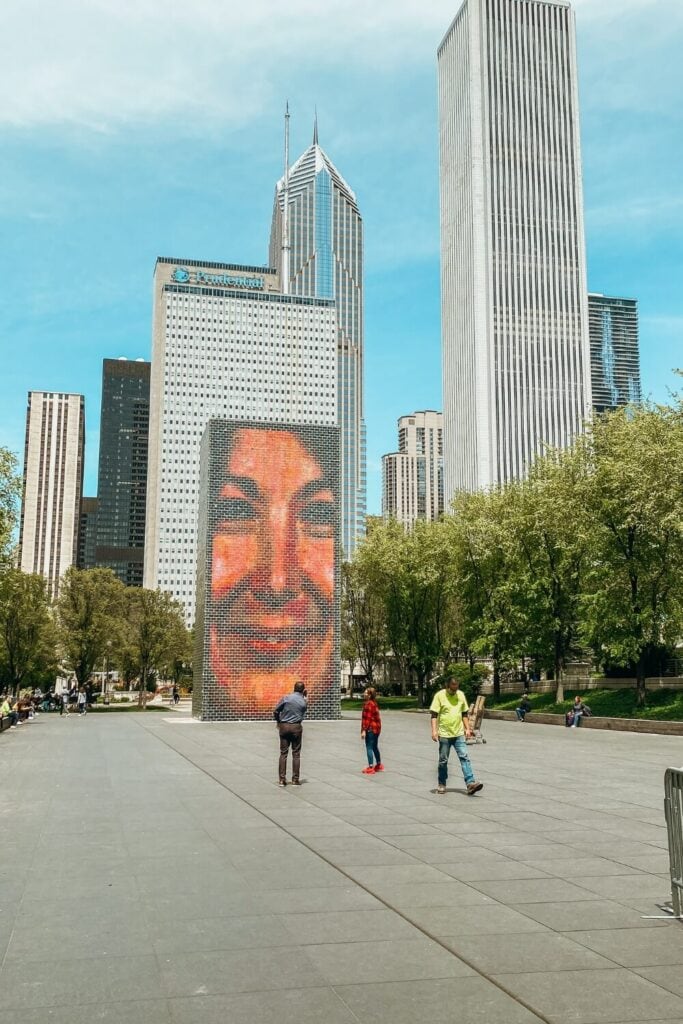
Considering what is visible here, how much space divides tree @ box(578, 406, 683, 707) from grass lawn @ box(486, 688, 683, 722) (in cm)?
113

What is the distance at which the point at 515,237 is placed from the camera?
490ft

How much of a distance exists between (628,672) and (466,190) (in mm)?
120537

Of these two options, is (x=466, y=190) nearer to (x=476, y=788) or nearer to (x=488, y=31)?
(x=488, y=31)

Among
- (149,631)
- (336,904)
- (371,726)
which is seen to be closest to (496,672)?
(149,631)

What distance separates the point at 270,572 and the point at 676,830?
34.2 meters

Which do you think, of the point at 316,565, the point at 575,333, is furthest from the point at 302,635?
the point at 575,333

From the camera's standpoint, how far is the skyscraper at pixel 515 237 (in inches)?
5837

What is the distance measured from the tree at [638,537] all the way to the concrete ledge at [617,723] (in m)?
2.19

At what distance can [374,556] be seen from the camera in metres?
57.1

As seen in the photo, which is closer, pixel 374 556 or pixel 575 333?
pixel 374 556

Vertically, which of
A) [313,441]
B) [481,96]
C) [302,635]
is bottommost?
[302,635]

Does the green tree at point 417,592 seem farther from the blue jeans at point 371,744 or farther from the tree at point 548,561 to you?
the blue jeans at point 371,744

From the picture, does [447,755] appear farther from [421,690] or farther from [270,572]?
[421,690]

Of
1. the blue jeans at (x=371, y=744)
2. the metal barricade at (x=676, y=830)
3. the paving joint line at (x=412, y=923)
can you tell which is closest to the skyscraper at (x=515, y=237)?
the blue jeans at (x=371, y=744)
